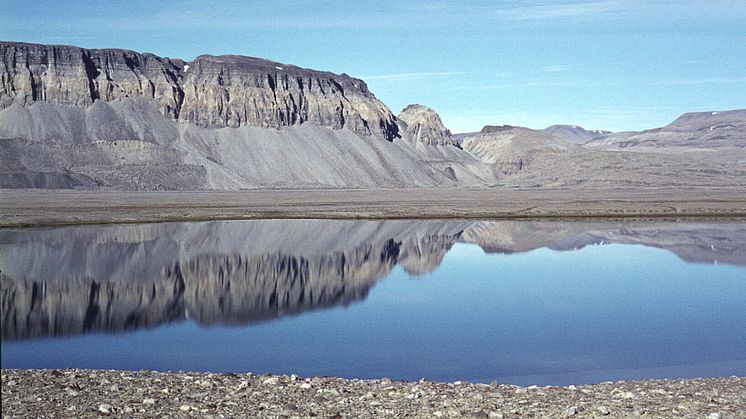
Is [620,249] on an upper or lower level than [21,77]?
lower

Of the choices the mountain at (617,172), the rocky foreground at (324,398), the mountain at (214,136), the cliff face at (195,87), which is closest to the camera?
the rocky foreground at (324,398)

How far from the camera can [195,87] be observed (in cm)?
14875

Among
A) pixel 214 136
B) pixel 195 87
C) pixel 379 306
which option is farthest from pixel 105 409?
pixel 195 87

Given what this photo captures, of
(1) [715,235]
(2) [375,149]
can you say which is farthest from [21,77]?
(1) [715,235]

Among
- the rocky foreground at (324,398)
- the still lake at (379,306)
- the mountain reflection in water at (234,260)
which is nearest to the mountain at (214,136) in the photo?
the mountain reflection in water at (234,260)

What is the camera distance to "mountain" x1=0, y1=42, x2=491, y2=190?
387ft

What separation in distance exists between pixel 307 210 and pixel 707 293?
149 feet

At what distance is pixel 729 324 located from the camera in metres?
19.7

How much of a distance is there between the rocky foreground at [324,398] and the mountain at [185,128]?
314 feet

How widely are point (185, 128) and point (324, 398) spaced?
133906mm

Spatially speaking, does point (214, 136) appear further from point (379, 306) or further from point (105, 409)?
point (105, 409)

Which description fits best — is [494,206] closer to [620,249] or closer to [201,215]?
[201,215]

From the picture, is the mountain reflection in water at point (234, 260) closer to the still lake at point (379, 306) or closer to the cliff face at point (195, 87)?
the still lake at point (379, 306)

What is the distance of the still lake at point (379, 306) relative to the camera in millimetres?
15656
